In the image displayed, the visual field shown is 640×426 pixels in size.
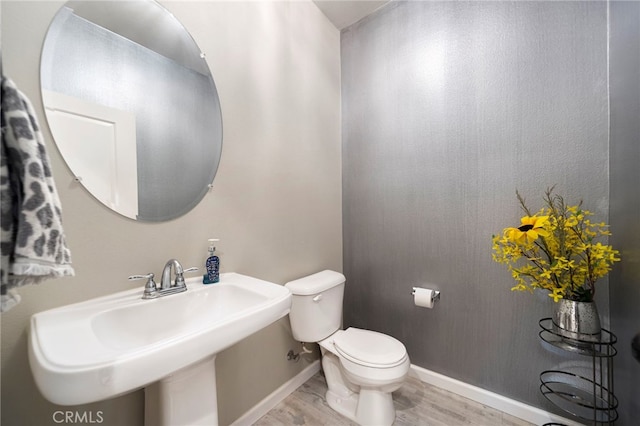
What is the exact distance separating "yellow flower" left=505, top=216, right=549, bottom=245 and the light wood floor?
103cm

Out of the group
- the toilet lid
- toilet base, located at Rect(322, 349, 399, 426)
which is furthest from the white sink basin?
toilet base, located at Rect(322, 349, 399, 426)

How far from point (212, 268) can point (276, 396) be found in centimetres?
94

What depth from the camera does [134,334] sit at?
0.83 metres

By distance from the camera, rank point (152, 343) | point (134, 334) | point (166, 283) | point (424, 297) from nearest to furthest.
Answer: point (152, 343) → point (134, 334) → point (166, 283) → point (424, 297)

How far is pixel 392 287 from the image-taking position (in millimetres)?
1756

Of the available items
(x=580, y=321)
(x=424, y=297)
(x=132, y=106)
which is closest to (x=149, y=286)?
(x=132, y=106)

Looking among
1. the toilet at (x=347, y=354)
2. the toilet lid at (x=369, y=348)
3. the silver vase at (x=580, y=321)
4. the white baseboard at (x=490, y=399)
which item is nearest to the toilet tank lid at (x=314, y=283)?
the toilet at (x=347, y=354)

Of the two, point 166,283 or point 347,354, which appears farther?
point 347,354

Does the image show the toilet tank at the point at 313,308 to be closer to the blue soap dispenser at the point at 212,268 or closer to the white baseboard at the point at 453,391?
the white baseboard at the point at 453,391

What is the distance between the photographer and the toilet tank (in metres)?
1.43

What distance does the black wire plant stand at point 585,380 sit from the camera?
1028 millimetres

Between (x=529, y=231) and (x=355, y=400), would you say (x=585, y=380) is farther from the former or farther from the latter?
(x=355, y=400)

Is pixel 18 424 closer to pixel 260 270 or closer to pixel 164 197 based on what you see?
pixel 164 197

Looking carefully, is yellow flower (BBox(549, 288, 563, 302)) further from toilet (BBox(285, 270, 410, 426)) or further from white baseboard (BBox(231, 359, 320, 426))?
white baseboard (BBox(231, 359, 320, 426))
